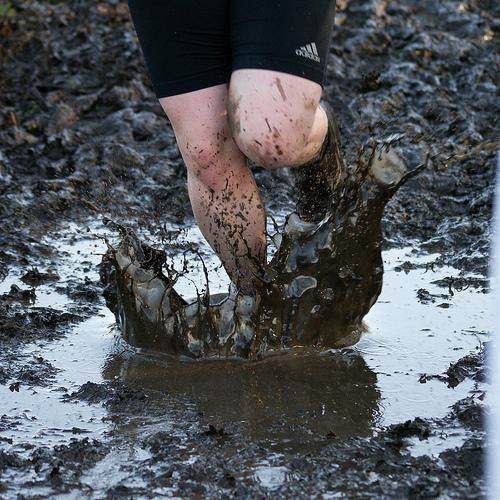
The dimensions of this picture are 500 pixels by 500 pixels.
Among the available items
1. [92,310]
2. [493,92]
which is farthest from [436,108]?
[92,310]

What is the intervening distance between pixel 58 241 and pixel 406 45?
10.9 ft

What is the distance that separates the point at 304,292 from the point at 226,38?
95cm

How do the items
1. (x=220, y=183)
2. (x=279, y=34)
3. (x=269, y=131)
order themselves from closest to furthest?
(x=279, y=34)
(x=269, y=131)
(x=220, y=183)

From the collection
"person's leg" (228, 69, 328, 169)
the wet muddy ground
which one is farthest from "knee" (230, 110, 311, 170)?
the wet muddy ground

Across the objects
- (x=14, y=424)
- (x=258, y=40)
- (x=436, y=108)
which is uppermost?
(x=258, y=40)

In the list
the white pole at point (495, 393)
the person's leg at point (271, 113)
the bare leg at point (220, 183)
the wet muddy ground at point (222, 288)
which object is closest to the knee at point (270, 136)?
the person's leg at point (271, 113)

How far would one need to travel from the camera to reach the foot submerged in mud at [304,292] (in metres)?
3.80

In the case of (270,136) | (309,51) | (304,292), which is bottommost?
(304,292)

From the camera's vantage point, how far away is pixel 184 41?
3500mm

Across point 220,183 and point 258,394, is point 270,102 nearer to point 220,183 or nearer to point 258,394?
point 220,183

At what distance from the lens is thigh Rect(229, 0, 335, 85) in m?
3.31

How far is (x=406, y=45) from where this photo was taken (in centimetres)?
743

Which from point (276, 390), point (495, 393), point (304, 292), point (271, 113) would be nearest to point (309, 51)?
point (271, 113)

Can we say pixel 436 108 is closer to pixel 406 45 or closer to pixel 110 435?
pixel 406 45
